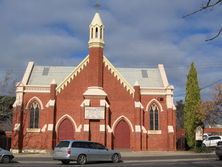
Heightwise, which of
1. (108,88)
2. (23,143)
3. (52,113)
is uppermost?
(108,88)

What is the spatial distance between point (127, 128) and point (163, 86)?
7.45 m

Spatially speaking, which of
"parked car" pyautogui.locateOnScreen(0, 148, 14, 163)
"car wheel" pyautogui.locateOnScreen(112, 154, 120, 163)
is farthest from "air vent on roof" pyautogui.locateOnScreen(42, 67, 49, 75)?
"car wheel" pyautogui.locateOnScreen(112, 154, 120, 163)

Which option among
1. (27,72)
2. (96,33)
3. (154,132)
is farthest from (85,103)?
(27,72)

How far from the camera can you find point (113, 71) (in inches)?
2004

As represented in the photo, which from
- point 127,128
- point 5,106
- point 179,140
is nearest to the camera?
point 127,128

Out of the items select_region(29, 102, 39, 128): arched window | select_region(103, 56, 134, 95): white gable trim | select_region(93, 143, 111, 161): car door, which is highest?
select_region(103, 56, 134, 95): white gable trim

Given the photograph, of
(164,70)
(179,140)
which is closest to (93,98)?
(164,70)

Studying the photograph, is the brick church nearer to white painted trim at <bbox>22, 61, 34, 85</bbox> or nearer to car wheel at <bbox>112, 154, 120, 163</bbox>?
white painted trim at <bbox>22, 61, 34, 85</bbox>

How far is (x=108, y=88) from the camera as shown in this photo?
5072 centimetres

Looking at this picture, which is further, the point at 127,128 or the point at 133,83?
the point at 133,83

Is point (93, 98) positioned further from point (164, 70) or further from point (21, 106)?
point (164, 70)

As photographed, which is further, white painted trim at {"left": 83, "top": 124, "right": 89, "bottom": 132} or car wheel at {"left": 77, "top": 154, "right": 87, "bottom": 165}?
white painted trim at {"left": 83, "top": 124, "right": 89, "bottom": 132}

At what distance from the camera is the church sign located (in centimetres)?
4700

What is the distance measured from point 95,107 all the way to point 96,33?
30.0 ft
